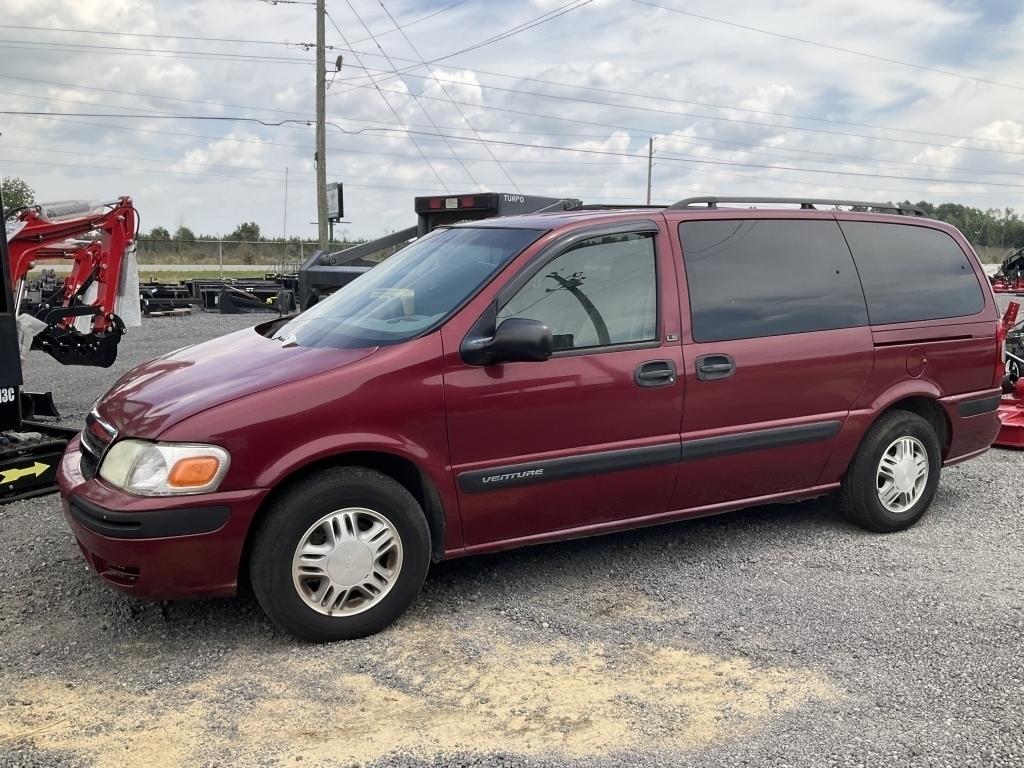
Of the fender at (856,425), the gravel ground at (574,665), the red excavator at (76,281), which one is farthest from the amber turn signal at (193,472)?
the red excavator at (76,281)

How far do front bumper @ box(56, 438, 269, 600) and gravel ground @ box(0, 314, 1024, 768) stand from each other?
32 centimetres

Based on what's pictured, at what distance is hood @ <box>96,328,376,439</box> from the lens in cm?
347

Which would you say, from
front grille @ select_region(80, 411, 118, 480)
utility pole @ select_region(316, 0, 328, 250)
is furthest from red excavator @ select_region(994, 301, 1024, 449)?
utility pole @ select_region(316, 0, 328, 250)

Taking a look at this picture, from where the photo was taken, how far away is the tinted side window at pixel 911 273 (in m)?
4.88

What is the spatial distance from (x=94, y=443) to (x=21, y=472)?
2321 millimetres

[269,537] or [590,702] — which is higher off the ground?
[269,537]

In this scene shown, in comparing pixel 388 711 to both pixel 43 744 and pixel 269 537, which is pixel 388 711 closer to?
pixel 269 537

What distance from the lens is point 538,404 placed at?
3854 mm

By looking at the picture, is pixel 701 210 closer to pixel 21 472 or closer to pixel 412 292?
pixel 412 292

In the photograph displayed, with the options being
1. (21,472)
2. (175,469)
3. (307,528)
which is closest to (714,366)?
(307,528)

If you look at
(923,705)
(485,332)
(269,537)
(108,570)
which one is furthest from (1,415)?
(923,705)

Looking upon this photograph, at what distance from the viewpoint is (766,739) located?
9.68ft

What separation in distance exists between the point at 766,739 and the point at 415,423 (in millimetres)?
1737

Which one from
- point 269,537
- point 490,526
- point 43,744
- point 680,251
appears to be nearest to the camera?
point 43,744
